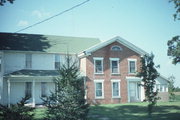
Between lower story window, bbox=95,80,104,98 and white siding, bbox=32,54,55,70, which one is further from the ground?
white siding, bbox=32,54,55,70

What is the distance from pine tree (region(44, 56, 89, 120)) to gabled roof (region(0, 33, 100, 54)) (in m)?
17.2

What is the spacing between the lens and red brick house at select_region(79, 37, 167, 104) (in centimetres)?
2925

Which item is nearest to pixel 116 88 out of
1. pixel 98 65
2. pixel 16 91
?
pixel 98 65

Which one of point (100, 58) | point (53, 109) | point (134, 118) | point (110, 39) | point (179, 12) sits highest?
point (179, 12)

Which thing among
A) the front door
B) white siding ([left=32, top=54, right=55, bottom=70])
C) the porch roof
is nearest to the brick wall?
the front door

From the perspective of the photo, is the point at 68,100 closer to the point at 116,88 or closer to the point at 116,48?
the point at 116,88

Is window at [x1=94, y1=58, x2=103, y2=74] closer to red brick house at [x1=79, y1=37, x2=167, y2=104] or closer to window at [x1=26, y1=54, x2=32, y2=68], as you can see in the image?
red brick house at [x1=79, y1=37, x2=167, y2=104]

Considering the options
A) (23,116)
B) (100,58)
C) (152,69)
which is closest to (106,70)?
(100,58)

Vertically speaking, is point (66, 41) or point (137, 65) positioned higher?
point (66, 41)

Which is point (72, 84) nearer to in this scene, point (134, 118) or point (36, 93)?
point (134, 118)

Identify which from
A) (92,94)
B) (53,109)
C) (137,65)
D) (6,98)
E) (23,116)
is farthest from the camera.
Result: (137,65)

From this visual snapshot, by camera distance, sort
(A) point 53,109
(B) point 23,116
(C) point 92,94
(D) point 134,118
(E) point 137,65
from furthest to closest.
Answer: (E) point 137,65
(C) point 92,94
(D) point 134,118
(A) point 53,109
(B) point 23,116

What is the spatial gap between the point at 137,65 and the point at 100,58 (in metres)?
5.96

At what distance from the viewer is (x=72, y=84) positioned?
11.8 meters
